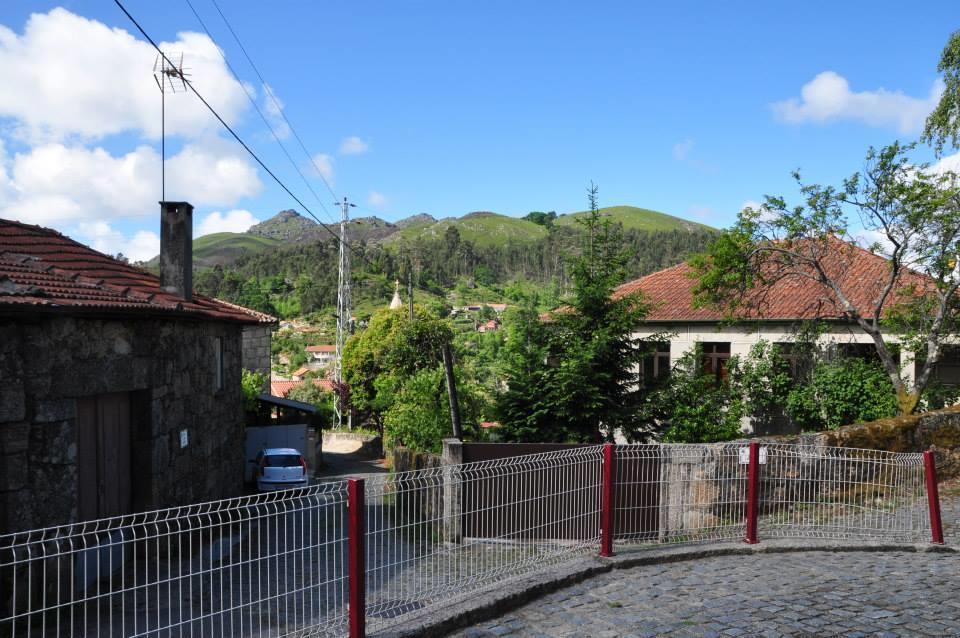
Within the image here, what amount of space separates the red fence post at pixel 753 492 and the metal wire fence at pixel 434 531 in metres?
0.03

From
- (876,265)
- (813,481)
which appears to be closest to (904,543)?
(813,481)

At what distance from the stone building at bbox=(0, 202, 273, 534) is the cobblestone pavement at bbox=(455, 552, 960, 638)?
4386mm

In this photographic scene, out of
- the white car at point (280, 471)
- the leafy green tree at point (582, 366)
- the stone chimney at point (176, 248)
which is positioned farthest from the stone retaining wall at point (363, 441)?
the stone chimney at point (176, 248)

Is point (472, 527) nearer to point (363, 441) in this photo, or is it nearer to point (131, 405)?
point (131, 405)

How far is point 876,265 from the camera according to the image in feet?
68.0

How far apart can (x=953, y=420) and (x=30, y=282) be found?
48.3 ft

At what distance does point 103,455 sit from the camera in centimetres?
834

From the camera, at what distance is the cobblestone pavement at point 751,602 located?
5.64 meters

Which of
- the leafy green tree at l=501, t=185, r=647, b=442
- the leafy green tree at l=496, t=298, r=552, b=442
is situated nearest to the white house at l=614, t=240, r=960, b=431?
the leafy green tree at l=501, t=185, r=647, b=442

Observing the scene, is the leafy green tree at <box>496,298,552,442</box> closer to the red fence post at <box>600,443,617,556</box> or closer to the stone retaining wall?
the red fence post at <box>600,443,617,556</box>

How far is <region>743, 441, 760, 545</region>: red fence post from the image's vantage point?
26.3 feet

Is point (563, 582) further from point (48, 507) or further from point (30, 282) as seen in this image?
point (30, 282)

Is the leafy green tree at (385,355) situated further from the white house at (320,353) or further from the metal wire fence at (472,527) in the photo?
the white house at (320,353)

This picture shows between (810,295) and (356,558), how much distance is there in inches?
705
